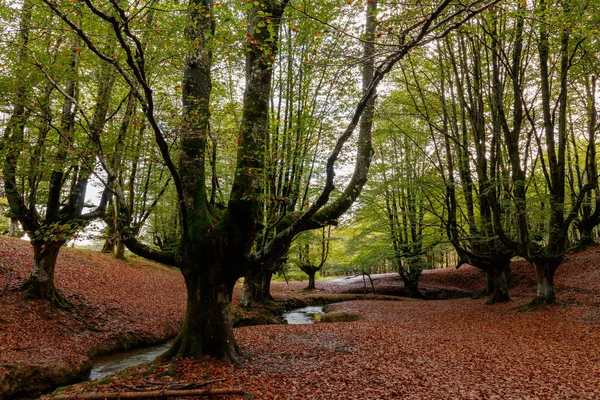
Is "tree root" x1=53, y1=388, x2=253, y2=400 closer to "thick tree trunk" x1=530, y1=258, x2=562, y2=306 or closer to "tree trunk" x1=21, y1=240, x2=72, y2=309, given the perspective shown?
"tree trunk" x1=21, y1=240, x2=72, y2=309

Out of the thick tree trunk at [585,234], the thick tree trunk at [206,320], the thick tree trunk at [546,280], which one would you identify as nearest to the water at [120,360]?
the thick tree trunk at [206,320]

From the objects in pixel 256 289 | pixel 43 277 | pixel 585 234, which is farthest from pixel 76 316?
pixel 585 234

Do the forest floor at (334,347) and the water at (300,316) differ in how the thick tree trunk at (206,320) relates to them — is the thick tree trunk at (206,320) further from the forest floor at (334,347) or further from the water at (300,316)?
the water at (300,316)

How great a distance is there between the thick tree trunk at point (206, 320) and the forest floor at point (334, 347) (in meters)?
0.30

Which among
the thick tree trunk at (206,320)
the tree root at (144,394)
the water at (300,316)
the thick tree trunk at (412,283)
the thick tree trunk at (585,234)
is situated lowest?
the water at (300,316)

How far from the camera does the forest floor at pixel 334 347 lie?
16.8ft

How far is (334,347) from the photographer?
25.8 ft

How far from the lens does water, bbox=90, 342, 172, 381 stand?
7368 millimetres

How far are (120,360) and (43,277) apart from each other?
3582 millimetres

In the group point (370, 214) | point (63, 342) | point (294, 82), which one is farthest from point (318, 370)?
point (370, 214)

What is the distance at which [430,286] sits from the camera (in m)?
24.3

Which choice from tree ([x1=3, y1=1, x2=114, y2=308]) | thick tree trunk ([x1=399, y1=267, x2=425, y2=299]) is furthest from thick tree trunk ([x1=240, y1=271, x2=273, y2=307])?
thick tree trunk ([x1=399, y1=267, x2=425, y2=299])

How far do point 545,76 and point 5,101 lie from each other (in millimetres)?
14858

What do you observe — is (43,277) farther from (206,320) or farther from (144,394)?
(144,394)
